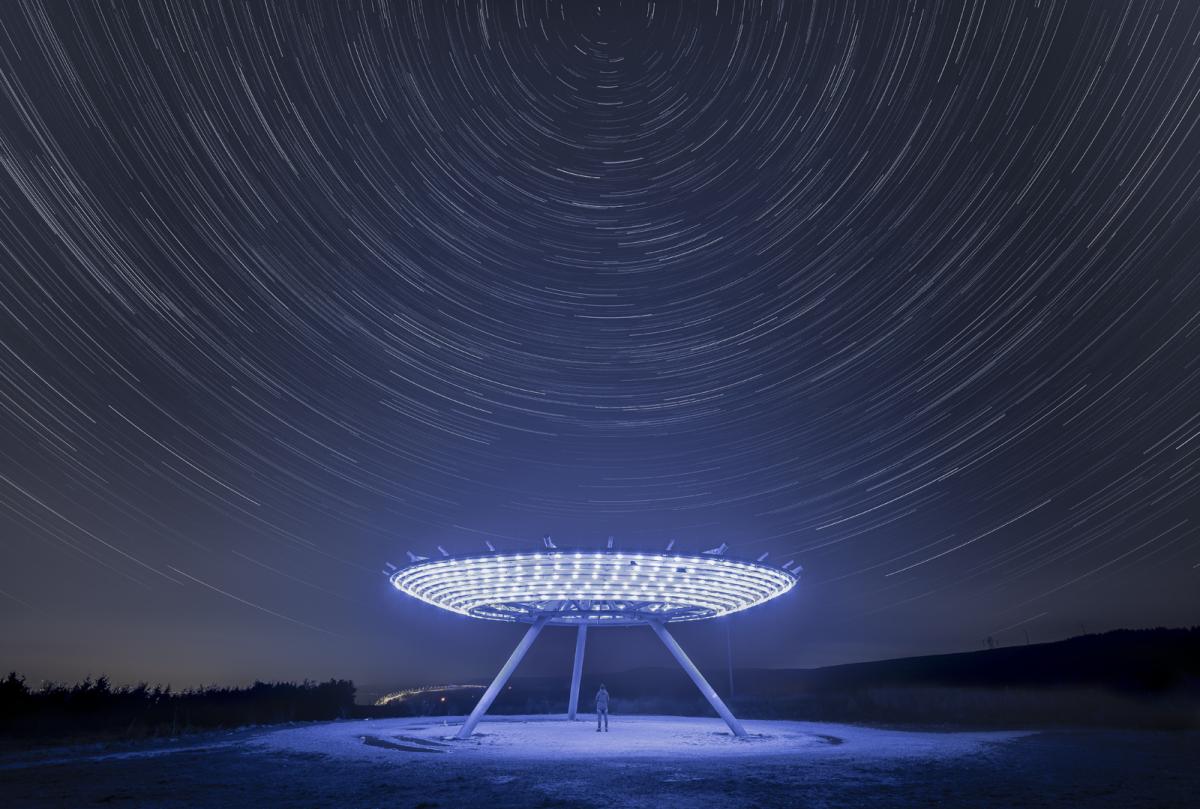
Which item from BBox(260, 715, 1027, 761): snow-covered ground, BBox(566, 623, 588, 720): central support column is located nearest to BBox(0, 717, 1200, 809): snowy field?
BBox(260, 715, 1027, 761): snow-covered ground

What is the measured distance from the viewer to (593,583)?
26.1m

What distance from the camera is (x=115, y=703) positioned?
1631 inches

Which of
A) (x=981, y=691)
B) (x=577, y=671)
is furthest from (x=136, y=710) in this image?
(x=981, y=691)

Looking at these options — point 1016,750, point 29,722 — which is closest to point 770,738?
point 1016,750

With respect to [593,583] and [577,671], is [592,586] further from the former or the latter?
[577,671]

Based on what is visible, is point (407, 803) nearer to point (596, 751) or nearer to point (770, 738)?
point (596, 751)

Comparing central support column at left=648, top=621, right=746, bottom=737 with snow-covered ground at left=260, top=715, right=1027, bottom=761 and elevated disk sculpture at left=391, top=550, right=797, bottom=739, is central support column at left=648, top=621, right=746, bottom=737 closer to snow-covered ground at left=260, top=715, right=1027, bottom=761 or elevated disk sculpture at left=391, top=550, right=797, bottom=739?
elevated disk sculpture at left=391, top=550, right=797, bottom=739

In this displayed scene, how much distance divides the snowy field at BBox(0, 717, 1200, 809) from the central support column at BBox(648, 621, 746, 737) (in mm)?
1686

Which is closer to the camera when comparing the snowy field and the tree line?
the snowy field

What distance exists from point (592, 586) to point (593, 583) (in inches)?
16.0

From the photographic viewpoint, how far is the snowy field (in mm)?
12094

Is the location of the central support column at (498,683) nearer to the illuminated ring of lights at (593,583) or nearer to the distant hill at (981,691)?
the illuminated ring of lights at (593,583)

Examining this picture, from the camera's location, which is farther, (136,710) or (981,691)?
(981,691)

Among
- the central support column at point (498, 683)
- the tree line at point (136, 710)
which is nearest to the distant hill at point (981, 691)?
the tree line at point (136, 710)
